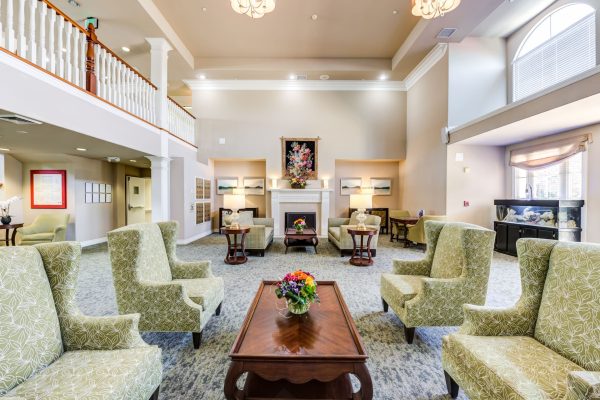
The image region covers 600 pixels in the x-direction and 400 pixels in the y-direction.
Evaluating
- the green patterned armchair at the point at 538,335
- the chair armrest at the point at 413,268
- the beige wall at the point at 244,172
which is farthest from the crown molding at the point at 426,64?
the green patterned armchair at the point at 538,335

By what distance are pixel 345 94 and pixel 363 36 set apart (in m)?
2.09

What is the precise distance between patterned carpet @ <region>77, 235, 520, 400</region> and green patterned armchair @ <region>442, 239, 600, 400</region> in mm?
389

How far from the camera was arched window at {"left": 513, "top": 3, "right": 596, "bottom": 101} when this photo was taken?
480cm

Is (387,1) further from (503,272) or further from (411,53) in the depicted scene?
(503,272)

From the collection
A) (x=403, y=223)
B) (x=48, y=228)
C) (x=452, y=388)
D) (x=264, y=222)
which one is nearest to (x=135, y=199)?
(x=48, y=228)

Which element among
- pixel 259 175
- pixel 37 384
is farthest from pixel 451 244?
pixel 259 175

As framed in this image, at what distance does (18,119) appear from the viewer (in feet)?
10.4

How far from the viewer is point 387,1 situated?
5.28 m

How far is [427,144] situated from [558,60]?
283cm

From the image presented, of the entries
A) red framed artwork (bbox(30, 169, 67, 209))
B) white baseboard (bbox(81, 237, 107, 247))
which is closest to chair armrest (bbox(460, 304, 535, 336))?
white baseboard (bbox(81, 237, 107, 247))

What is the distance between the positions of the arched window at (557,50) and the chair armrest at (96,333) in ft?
23.8

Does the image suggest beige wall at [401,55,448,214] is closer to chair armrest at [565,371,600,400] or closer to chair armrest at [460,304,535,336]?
chair armrest at [460,304,535,336]

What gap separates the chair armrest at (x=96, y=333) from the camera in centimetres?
149

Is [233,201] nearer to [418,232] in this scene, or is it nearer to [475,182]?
[418,232]
